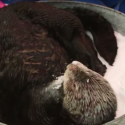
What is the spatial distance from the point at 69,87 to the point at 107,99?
3.8 inches

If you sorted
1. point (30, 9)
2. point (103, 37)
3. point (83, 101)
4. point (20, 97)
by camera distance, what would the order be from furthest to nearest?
point (103, 37) → point (30, 9) → point (20, 97) → point (83, 101)

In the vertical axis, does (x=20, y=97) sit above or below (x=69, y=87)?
below

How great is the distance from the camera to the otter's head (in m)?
0.72

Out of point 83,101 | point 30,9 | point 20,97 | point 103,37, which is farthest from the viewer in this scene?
point 103,37

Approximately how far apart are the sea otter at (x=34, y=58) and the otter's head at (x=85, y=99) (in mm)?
28

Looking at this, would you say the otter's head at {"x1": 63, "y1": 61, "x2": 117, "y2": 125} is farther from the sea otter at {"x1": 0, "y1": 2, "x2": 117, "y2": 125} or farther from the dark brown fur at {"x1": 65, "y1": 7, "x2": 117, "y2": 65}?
the dark brown fur at {"x1": 65, "y1": 7, "x2": 117, "y2": 65}

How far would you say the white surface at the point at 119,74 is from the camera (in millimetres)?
949

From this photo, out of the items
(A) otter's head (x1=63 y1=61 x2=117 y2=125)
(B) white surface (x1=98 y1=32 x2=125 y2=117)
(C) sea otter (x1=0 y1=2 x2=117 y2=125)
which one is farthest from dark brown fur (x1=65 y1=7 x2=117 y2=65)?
(A) otter's head (x1=63 y1=61 x2=117 y2=125)

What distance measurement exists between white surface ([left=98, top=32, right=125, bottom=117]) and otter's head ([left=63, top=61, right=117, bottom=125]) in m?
0.15

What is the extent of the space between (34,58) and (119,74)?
35cm

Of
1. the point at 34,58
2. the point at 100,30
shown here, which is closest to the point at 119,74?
the point at 100,30

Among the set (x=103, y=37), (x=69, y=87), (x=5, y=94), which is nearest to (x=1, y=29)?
(x=5, y=94)

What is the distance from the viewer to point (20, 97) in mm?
827

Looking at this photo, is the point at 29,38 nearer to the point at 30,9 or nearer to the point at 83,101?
the point at 30,9
